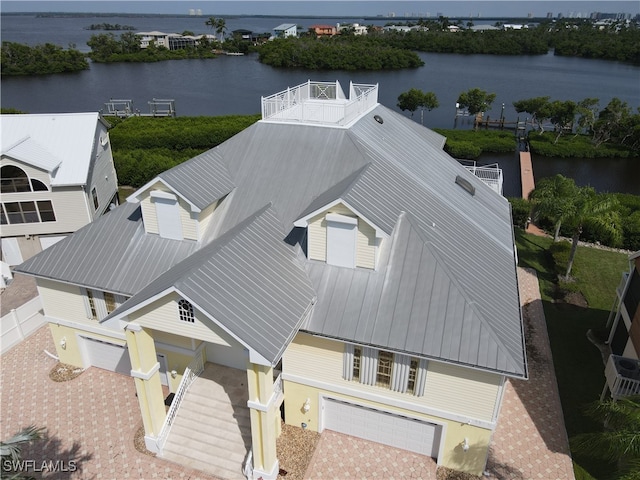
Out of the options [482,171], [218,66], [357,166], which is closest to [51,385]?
[357,166]

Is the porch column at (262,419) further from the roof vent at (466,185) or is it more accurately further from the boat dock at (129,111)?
the boat dock at (129,111)

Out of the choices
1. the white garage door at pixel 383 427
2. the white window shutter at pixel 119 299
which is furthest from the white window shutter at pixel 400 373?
the white window shutter at pixel 119 299

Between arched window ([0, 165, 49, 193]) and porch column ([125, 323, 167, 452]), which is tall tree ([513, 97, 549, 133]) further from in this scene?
porch column ([125, 323, 167, 452])

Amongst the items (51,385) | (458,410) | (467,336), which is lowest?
(51,385)

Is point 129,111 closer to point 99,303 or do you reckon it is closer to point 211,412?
point 99,303

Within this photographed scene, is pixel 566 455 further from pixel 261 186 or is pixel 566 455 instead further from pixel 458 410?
pixel 261 186
